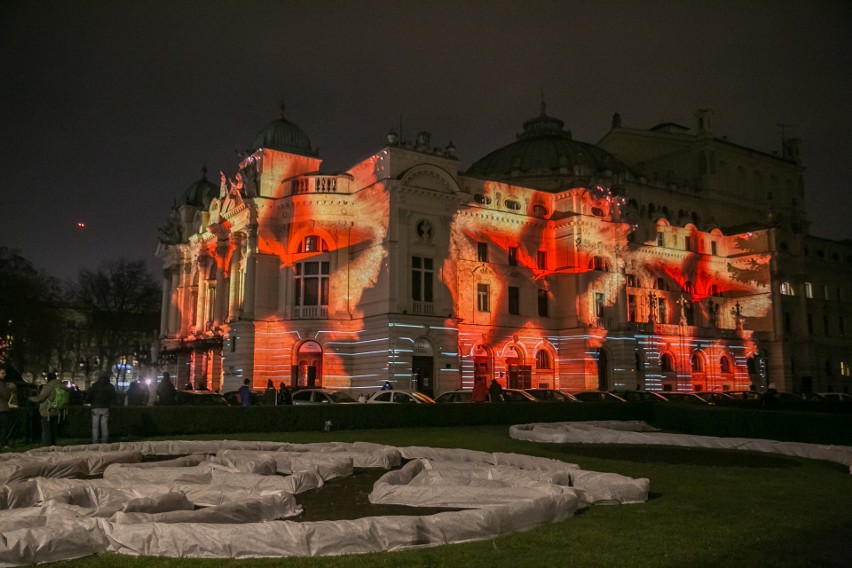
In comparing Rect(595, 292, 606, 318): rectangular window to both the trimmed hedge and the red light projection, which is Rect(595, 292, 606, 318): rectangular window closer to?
the red light projection

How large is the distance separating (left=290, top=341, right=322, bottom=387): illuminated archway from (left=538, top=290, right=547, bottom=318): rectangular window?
17.0m

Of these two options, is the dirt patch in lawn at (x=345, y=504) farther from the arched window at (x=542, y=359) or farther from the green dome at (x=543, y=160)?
the green dome at (x=543, y=160)

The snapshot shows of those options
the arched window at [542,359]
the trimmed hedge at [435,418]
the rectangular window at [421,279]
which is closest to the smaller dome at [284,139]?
the rectangular window at [421,279]

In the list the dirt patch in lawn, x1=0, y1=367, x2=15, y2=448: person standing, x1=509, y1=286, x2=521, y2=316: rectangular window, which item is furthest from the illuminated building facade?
the dirt patch in lawn

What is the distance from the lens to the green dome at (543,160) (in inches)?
2480

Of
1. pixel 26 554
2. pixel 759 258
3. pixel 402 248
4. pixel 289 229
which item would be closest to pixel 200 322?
pixel 289 229

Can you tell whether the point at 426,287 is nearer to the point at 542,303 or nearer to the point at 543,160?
the point at 542,303

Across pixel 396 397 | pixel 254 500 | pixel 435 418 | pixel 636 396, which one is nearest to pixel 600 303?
pixel 636 396

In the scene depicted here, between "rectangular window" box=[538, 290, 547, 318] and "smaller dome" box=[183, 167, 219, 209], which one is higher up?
"smaller dome" box=[183, 167, 219, 209]

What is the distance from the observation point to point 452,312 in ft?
151

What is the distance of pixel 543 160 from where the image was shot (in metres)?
65.4

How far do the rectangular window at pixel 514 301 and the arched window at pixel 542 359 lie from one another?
3.73 metres

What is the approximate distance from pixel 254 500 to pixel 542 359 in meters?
45.2

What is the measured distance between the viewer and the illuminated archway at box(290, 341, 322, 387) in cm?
4734
